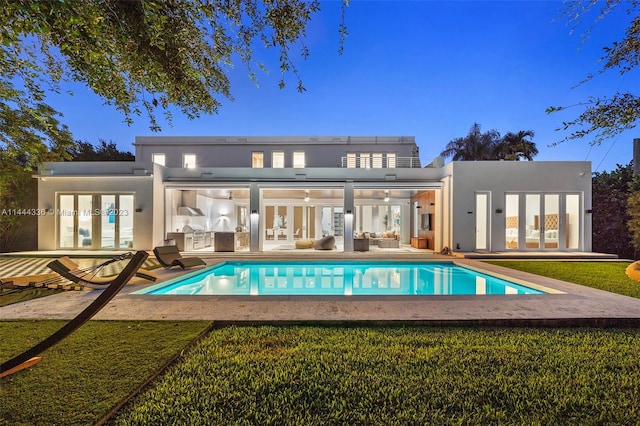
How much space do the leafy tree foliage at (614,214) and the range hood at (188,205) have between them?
20.6 meters

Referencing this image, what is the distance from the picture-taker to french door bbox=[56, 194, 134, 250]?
1367 centimetres

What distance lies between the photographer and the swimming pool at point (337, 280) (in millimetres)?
7391

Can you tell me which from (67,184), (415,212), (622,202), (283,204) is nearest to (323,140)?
(283,204)

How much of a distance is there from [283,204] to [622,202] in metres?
17.5

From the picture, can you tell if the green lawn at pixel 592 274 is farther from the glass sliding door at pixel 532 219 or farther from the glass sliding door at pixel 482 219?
the glass sliding door at pixel 532 219

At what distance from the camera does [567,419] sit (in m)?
2.35

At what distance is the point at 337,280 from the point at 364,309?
3.92 meters

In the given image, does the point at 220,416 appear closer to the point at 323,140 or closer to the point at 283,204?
the point at 283,204

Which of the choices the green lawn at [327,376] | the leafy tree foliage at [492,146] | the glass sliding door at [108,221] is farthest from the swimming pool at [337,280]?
the leafy tree foliage at [492,146]

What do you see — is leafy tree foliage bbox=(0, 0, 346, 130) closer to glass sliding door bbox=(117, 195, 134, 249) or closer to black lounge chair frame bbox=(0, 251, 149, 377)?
black lounge chair frame bbox=(0, 251, 149, 377)

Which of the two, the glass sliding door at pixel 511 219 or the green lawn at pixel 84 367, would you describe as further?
the glass sliding door at pixel 511 219

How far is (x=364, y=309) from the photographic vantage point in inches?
199

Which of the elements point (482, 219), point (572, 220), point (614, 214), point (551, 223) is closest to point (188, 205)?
point (482, 219)

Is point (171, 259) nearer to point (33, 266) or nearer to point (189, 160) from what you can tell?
point (33, 266)
